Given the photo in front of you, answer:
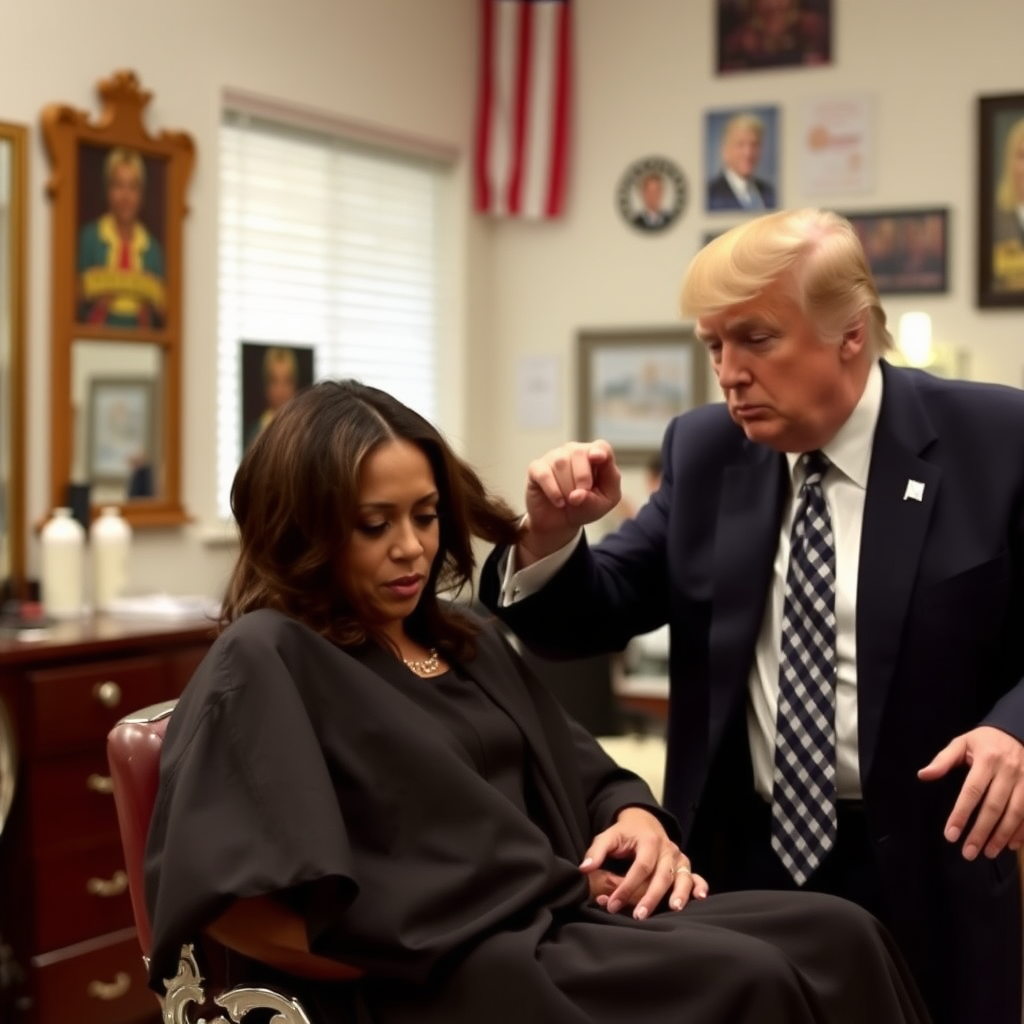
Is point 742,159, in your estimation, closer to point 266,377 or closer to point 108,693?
point 266,377

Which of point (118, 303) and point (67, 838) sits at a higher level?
point (118, 303)

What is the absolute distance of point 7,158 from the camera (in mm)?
3941

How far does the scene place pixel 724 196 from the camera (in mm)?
5480

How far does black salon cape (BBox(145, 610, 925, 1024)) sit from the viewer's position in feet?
5.26

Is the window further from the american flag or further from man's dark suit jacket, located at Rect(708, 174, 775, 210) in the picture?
man's dark suit jacket, located at Rect(708, 174, 775, 210)

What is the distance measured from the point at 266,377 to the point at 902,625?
10.6 feet

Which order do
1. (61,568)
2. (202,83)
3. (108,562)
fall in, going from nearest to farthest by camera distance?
(61,568) < (108,562) < (202,83)

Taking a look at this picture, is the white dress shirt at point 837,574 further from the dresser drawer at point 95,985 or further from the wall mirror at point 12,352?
the wall mirror at point 12,352

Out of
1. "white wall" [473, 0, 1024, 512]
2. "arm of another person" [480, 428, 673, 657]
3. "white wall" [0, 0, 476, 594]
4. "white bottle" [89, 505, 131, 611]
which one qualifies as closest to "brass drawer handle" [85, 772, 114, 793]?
"white bottle" [89, 505, 131, 611]

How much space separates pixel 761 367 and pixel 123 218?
8.92 feet

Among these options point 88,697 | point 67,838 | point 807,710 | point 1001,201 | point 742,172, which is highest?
point 742,172

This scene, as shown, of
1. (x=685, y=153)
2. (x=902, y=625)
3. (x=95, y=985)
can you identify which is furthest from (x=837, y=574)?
(x=685, y=153)

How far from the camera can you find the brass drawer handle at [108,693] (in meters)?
3.54

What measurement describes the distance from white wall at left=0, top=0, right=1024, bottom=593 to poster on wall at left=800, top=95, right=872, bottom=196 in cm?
4
